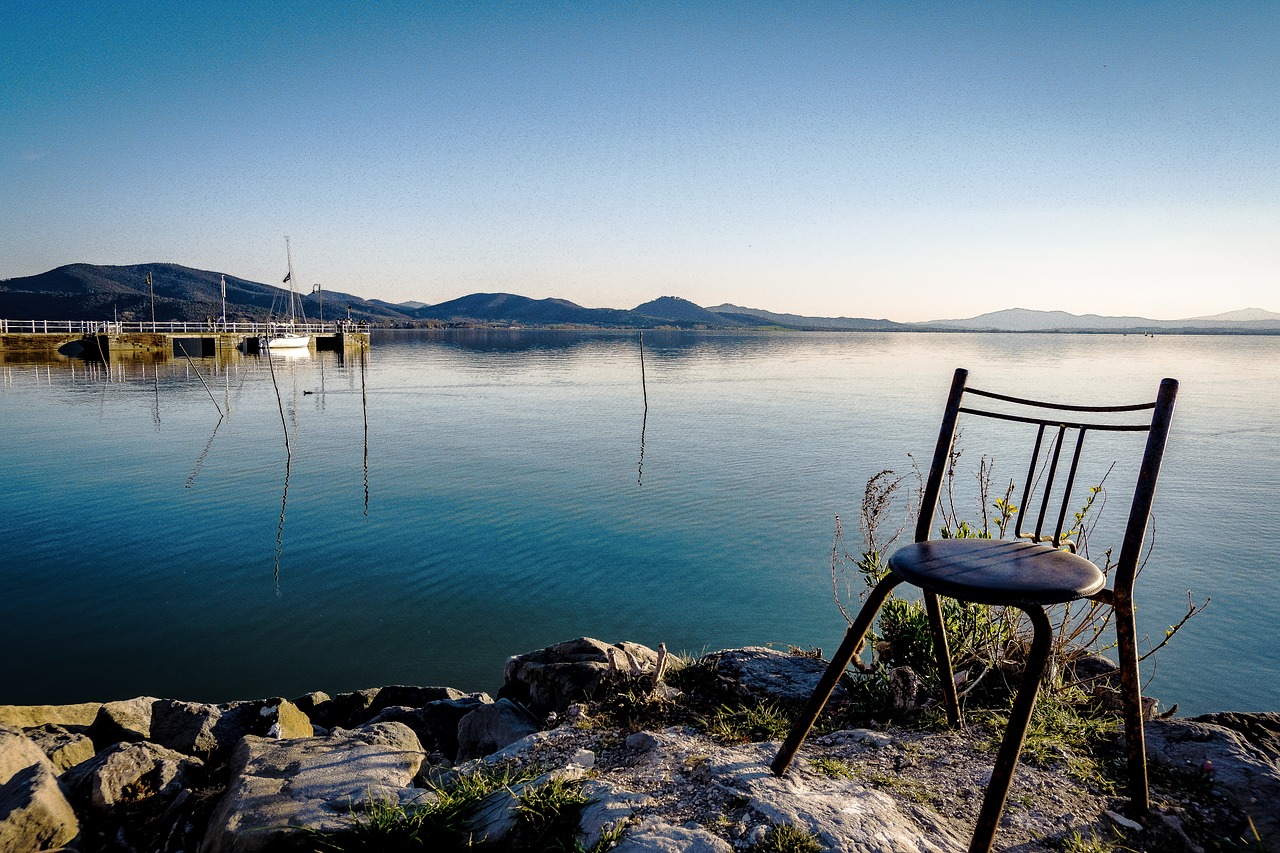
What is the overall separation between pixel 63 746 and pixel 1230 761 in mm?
6642

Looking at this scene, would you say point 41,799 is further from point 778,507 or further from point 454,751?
point 778,507

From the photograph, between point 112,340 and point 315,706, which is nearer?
point 315,706

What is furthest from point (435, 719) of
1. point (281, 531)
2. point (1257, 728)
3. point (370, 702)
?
point (281, 531)

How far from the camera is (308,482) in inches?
655

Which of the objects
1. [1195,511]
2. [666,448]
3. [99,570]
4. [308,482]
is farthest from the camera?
[666,448]

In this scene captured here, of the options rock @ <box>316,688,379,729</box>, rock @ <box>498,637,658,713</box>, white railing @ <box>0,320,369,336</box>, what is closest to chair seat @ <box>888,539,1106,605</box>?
rock @ <box>498,637,658,713</box>

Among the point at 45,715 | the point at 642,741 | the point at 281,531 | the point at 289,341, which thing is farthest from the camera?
the point at 289,341

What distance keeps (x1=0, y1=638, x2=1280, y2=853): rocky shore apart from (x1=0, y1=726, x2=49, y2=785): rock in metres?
0.02

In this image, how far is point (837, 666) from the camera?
2893mm

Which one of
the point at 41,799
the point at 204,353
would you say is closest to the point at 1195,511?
the point at 41,799

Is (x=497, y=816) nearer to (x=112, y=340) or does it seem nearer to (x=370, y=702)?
(x=370, y=702)

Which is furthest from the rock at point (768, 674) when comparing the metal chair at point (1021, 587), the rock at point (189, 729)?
the rock at point (189, 729)

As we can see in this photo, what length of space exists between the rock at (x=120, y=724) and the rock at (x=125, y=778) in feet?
4.51

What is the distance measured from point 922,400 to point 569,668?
114 feet
